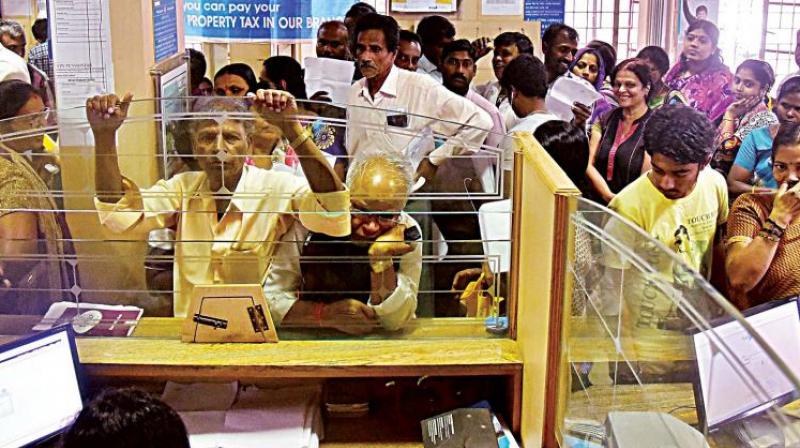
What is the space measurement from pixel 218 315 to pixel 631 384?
91 cm

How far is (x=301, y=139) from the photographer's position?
6.75ft

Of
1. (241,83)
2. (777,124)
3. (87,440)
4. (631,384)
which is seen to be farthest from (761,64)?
(87,440)

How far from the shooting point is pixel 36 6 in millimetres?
3791

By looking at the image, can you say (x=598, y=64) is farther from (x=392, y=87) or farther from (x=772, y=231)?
(x=772, y=231)

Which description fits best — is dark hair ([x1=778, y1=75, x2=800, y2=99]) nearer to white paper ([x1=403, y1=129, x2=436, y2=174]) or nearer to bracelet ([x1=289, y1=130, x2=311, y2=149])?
white paper ([x1=403, y1=129, x2=436, y2=174])

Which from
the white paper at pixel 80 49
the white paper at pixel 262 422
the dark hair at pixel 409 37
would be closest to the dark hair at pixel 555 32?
the dark hair at pixel 409 37

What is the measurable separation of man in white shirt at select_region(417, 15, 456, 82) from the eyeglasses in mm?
2579

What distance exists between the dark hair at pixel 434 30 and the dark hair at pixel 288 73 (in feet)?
2.29

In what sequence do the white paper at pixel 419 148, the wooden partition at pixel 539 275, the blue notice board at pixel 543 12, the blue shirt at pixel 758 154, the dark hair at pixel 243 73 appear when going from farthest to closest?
the blue notice board at pixel 543 12, the dark hair at pixel 243 73, the blue shirt at pixel 758 154, the white paper at pixel 419 148, the wooden partition at pixel 539 275

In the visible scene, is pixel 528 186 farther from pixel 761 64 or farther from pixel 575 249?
pixel 761 64

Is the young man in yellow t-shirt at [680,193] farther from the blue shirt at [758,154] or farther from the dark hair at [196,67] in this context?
the dark hair at [196,67]

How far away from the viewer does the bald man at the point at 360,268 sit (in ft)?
6.72

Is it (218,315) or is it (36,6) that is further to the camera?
(36,6)

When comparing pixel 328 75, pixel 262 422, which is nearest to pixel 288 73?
pixel 328 75
